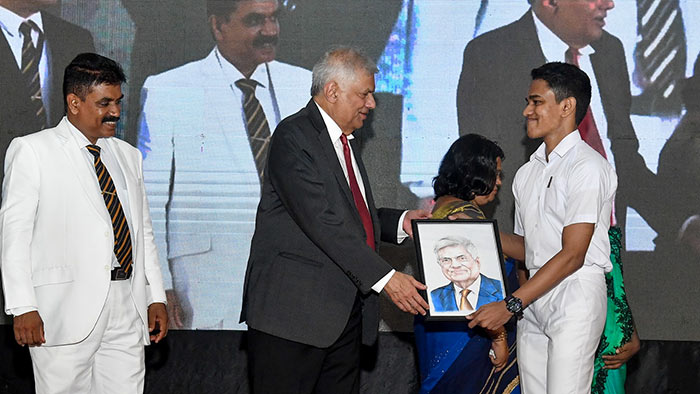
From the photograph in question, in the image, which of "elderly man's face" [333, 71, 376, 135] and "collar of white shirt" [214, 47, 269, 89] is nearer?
"elderly man's face" [333, 71, 376, 135]

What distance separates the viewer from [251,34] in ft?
15.4

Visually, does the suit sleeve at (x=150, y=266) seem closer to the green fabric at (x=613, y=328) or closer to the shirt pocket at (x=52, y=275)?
the shirt pocket at (x=52, y=275)

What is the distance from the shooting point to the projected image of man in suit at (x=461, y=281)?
293cm

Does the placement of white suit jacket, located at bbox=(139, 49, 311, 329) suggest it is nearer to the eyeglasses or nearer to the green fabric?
the eyeglasses

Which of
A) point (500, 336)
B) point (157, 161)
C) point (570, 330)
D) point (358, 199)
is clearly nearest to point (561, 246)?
point (570, 330)

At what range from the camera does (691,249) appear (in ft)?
15.0

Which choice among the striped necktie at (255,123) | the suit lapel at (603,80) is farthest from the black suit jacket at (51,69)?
the suit lapel at (603,80)

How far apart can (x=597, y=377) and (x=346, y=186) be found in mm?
1232

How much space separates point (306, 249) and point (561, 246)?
0.93 meters

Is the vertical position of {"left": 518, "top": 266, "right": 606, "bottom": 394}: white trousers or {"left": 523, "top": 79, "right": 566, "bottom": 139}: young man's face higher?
{"left": 523, "top": 79, "right": 566, "bottom": 139}: young man's face

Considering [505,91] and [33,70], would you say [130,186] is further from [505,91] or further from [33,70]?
[505,91]

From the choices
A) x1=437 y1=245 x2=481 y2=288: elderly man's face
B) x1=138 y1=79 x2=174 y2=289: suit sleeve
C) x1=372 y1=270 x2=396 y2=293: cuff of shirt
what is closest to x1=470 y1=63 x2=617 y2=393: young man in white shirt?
x1=437 y1=245 x2=481 y2=288: elderly man's face

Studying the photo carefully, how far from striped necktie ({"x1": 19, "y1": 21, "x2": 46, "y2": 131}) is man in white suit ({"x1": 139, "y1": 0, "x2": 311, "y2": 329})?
600 mm

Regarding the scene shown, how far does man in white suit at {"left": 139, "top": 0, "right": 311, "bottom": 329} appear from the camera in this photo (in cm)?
467
